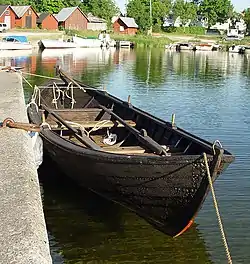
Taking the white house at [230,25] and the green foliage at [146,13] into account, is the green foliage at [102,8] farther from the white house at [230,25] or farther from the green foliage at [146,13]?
the white house at [230,25]

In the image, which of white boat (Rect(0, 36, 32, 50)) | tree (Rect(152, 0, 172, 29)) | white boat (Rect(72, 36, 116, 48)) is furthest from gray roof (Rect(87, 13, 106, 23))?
white boat (Rect(0, 36, 32, 50))

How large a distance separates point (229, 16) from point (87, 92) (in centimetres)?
10368

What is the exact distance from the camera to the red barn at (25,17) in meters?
78.2

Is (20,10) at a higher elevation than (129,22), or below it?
higher

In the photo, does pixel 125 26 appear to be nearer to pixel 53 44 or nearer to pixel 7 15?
pixel 7 15

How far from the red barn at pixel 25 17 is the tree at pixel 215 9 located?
43330mm

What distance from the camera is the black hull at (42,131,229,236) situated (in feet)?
22.6

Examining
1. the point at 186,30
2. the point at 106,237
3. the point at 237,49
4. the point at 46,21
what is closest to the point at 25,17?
the point at 46,21

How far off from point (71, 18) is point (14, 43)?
104ft

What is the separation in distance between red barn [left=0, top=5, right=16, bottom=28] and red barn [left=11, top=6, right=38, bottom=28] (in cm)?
67

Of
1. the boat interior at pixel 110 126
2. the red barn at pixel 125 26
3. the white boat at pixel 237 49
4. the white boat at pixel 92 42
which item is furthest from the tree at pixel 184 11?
the boat interior at pixel 110 126

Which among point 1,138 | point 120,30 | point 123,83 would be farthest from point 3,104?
point 120,30

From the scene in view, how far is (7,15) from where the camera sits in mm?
77375

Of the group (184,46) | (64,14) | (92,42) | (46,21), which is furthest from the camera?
(64,14)
